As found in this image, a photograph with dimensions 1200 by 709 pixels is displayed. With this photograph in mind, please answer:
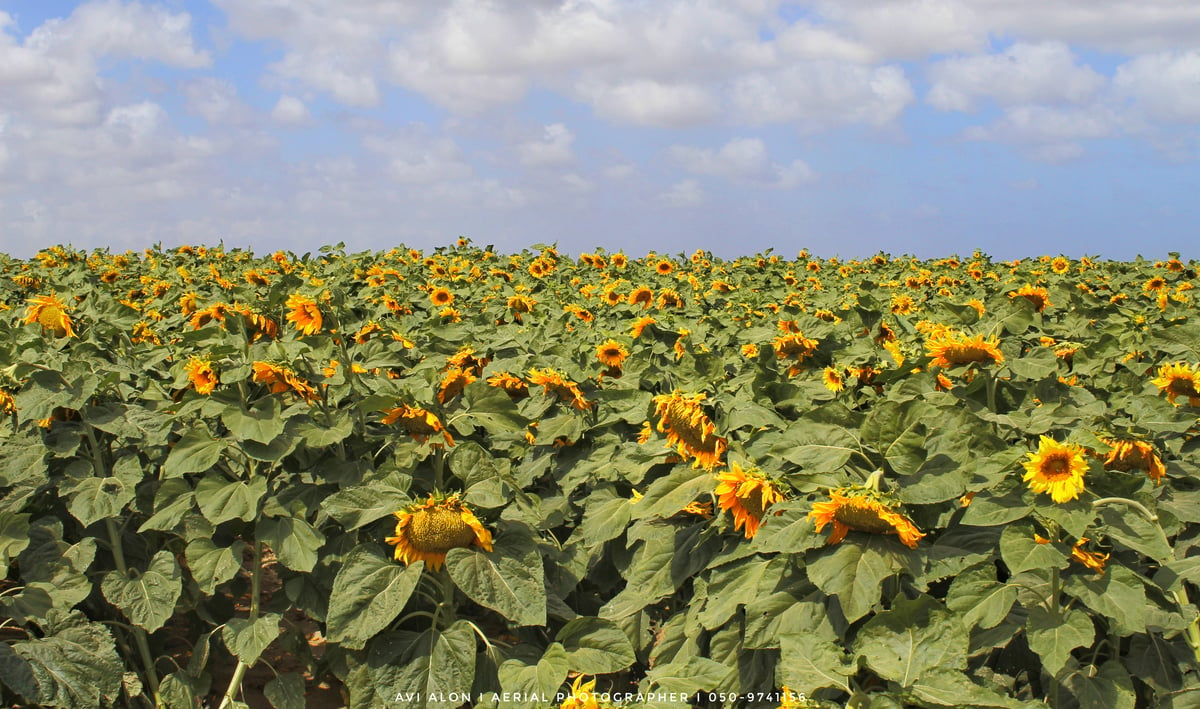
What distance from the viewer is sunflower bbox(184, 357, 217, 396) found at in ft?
13.0

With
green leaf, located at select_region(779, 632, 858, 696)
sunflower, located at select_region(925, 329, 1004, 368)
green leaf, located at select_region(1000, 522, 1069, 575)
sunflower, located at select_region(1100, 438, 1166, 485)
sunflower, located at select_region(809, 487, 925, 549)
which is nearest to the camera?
green leaf, located at select_region(779, 632, 858, 696)

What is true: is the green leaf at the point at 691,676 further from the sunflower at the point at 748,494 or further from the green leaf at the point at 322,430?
the green leaf at the point at 322,430

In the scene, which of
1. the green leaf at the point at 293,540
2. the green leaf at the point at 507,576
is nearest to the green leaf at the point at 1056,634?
the green leaf at the point at 507,576

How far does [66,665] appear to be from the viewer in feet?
11.5

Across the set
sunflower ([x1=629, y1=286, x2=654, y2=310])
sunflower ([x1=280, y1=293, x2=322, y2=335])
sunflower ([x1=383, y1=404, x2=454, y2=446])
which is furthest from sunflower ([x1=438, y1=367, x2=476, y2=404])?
sunflower ([x1=629, y1=286, x2=654, y2=310])

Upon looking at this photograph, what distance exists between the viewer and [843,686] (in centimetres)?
223

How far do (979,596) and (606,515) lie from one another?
4.96ft

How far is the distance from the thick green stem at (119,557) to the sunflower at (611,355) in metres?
2.35

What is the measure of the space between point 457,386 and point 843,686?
2544 mm

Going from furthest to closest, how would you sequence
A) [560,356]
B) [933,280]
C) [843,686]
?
[933,280] < [560,356] < [843,686]

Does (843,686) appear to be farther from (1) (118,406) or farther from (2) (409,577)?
(1) (118,406)

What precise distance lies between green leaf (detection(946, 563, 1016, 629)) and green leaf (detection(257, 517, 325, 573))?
7.50 feet

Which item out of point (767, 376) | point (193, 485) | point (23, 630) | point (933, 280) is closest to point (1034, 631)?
point (767, 376)

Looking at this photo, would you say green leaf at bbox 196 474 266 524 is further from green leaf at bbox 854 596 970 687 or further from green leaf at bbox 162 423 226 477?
green leaf at bbox 854 596 970 687
